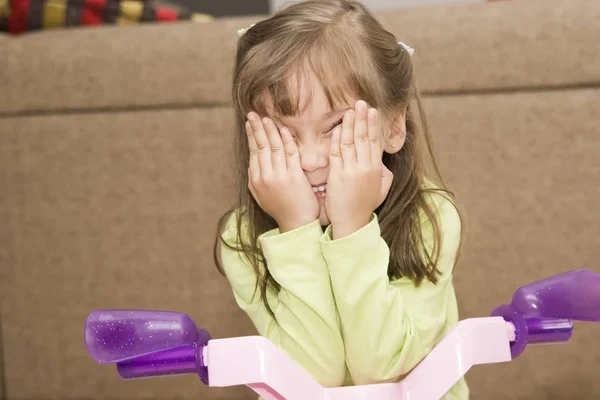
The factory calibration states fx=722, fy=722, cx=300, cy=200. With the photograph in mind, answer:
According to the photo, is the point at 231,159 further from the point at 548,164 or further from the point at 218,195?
the point at 548,164

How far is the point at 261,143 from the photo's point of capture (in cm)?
71

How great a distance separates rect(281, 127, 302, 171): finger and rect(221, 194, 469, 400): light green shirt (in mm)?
59

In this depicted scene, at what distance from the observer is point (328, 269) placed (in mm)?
693

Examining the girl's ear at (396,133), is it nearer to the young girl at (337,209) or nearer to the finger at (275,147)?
the young girl at (337,209)

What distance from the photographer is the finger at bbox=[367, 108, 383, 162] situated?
0.70 m

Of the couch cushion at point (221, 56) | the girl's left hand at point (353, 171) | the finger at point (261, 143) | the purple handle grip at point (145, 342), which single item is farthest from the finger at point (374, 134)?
the couch cushion at point (221, 56)

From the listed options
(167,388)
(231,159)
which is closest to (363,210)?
(231,159)

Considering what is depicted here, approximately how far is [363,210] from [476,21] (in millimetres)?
500

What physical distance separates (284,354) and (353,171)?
19cm

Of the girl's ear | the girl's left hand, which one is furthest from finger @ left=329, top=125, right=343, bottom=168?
the girl's ear

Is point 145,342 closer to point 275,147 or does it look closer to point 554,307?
point 275,147

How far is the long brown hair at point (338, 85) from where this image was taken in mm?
726

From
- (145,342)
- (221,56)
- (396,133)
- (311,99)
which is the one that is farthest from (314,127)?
(221,56)

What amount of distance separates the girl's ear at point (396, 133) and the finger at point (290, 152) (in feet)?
0.45
